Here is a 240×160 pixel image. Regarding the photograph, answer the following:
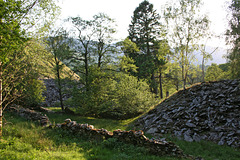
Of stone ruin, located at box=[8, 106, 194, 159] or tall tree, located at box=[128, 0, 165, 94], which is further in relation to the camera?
tall tree, located at box=[128, 0, 165, 94]

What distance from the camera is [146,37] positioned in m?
31.4

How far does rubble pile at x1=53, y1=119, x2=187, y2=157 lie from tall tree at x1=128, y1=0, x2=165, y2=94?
2060cm

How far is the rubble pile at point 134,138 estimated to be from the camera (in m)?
7.86

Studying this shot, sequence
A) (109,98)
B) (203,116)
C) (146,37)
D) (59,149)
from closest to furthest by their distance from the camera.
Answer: (59,149) < (203,116) < (109,98) < (146,37)

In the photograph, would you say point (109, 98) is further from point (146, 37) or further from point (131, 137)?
point (146, 37)

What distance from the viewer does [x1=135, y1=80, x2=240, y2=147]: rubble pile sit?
35.6ft

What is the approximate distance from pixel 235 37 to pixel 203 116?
13.2m

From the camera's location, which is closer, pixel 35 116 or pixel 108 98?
pixel 35 116

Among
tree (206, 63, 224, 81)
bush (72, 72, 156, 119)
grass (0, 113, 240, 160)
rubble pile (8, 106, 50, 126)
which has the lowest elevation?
grass (0, 113, 240, 160)

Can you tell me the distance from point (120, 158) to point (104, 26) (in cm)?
1845


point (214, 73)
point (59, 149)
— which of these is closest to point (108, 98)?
point (59, 149)

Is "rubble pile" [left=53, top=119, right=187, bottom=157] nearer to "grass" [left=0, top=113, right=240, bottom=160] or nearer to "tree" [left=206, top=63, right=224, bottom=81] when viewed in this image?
"grass" [left=0, top=113, right=240, bottom=160]

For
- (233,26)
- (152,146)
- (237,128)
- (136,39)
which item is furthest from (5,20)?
(136,39)

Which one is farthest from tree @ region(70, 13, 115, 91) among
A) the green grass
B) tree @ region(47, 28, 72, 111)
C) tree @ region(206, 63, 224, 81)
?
tree @ region(206, 63, 224, 81)
